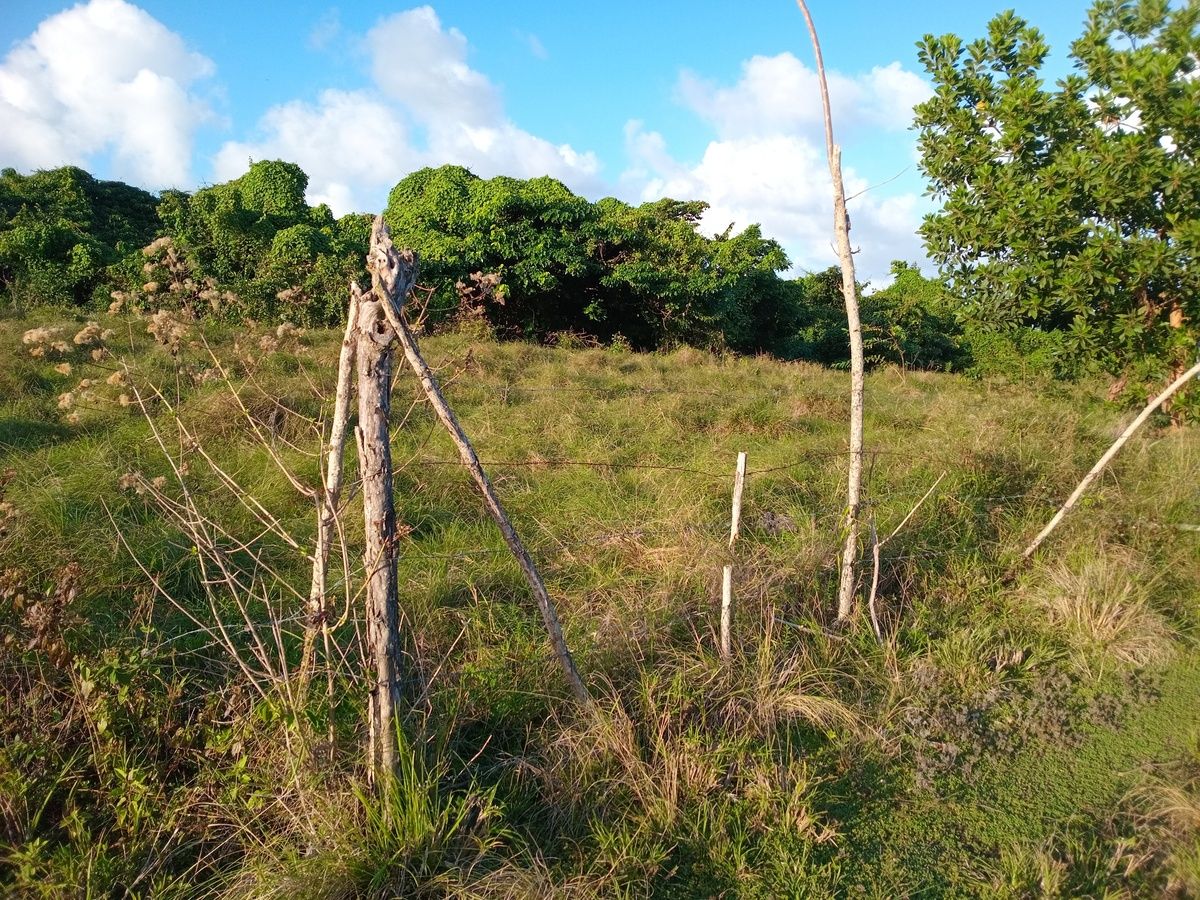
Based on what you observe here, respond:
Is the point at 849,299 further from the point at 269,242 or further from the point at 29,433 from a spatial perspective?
the point at 269,242

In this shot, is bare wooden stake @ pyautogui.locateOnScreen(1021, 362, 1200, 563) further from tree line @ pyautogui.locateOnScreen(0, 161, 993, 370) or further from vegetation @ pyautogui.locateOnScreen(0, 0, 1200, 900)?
tree line @ pyautogui.locateOnScreen(0, 161, 993, 370)

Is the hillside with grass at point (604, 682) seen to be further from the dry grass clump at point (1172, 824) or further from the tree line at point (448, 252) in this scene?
the tree line at point (448, 252)

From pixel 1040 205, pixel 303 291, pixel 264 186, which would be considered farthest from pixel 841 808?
pixel 264 186

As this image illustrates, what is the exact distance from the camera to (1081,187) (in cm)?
592

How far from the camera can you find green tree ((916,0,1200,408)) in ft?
18.7

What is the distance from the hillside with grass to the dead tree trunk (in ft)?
0.37

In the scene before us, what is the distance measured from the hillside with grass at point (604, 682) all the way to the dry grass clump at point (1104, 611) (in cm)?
2

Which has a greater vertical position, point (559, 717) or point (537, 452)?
point (537, 452)

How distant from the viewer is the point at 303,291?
11.5 metres

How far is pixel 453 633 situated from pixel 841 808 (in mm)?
1764

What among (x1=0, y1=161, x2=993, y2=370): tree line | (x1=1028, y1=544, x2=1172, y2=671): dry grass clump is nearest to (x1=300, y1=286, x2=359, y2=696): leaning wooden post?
(x1=1028, y1=544, x2=1172, y2=671): dry grass clump

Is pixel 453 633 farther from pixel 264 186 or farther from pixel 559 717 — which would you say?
pixel 264 186

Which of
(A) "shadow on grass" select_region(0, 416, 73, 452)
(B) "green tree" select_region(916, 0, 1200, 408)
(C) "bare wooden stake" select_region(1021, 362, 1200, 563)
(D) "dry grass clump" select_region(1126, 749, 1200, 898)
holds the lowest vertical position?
(D) "dry grass clump" select_region(1126, 749, 1200, 898)

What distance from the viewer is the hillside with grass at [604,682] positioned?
251 centimetres
